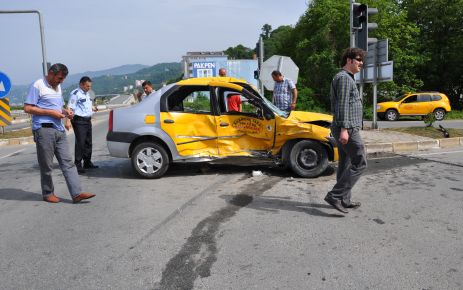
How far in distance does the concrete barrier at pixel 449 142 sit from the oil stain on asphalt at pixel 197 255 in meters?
6.91

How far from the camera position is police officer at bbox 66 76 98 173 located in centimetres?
795

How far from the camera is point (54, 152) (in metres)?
5.72

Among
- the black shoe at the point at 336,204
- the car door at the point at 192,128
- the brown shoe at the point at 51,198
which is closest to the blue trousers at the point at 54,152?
the brown shoe at the point at 51,198

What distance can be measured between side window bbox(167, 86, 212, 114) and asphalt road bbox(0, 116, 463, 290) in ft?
3.93

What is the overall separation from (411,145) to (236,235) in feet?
23.1

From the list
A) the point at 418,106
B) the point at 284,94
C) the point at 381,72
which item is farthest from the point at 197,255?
the point at 418,106

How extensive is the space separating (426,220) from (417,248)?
3.01 ft

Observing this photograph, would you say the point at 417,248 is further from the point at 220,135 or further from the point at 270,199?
the point at 220,135

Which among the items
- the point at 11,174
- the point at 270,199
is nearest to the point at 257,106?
the point at 270,199

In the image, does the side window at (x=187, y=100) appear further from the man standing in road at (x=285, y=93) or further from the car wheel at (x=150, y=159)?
the man standing in road at (x=285, y=93)

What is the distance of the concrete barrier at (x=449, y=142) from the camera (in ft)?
33.8

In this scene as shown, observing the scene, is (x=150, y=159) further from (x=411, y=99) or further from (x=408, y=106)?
(x=411, y=99)

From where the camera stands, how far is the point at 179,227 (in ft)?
15.3

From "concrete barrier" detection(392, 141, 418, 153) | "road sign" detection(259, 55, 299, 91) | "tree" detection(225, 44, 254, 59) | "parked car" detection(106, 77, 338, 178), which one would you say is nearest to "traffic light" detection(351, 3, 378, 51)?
"concrete barrier" detection(392, 141, 418, 153)
